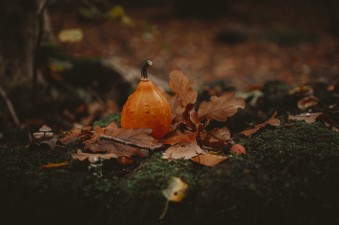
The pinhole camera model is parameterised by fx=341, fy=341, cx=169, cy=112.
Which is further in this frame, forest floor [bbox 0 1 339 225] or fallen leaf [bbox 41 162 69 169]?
fallen leaf [bbox 41 162 69 169]

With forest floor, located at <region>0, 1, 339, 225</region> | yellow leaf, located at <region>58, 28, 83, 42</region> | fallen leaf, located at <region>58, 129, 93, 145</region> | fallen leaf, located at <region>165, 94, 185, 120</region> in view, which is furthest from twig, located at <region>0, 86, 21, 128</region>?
fallen leaf, located at <region>165, 94, 185, 120</region>

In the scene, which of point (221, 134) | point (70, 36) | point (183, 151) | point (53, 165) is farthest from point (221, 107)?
point (70, 36)

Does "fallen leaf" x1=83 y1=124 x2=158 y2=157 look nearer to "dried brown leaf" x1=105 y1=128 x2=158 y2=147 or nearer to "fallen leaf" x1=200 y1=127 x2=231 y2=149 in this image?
"dried brown leaf" x1=105 y1=128 x2=158 y2=147

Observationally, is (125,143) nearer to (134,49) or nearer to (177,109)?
(177,109)

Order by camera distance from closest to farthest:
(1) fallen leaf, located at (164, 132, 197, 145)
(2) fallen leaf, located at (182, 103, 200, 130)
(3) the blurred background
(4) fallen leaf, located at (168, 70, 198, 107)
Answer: (1) fallen leaf, located at (164, 132, 197, 145)
(2) fallen leaf, located at (182, 103, 200, 130)
(4) fallen leaf, located at (168, 70, 198, 107)
(3) the blurred background

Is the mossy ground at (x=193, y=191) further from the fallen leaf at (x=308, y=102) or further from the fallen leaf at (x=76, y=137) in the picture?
the fallen leaf at (x=308, y=102)

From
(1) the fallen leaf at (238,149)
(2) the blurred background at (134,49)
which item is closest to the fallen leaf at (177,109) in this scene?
(1) the fallen leaf at (238,149)
